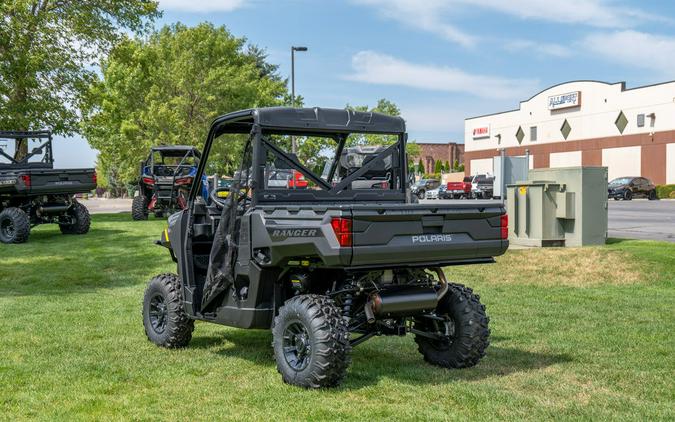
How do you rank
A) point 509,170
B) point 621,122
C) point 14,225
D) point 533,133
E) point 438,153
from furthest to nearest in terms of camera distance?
point 438,153, point 533,133, point 621,122, point 14,225, point 509,170

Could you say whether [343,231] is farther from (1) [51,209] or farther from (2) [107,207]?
(2) [107,207]

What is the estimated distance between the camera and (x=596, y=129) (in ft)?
205

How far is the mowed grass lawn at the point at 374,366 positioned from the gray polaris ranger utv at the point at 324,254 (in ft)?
1.03

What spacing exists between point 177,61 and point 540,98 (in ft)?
115

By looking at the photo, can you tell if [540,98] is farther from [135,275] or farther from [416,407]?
[416,407]

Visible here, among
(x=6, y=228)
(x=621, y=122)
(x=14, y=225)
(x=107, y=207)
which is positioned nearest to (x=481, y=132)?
(x=621, y=122)

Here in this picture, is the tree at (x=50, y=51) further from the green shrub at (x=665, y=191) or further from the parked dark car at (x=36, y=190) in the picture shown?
the green shrub at (x=665, y=191)

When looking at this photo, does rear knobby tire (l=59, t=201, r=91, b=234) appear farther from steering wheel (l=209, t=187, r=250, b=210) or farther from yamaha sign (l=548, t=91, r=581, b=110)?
yamaha sign (l=548, t=91, r=581, b=110)

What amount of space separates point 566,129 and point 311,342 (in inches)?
2463

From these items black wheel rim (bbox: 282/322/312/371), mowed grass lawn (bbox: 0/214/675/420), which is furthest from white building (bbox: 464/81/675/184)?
black wheel rim (bbox: 282/322/312/371)

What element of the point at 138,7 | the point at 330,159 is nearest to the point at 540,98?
the point at 138,7

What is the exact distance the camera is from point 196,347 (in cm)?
776

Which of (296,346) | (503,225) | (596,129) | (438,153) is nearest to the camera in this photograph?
(296,346)

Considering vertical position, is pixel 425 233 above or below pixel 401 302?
above
